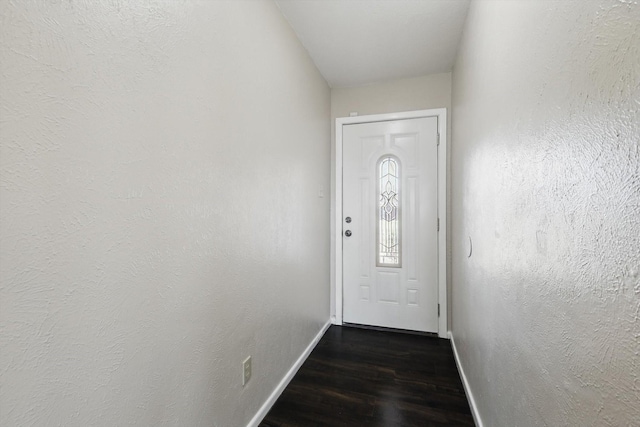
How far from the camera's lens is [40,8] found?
0.61m

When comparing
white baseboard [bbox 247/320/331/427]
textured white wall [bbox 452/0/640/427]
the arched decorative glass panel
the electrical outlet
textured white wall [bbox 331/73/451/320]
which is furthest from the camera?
the arched decorative glass panel

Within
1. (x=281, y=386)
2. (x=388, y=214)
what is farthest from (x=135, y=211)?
(x=388, y=214)

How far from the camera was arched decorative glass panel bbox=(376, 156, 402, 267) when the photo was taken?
2719 millimetres

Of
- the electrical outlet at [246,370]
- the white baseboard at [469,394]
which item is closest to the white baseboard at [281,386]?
the electrical outlet at [246,370]

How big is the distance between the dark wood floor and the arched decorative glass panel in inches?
29.3

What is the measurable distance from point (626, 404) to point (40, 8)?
4.41 ft

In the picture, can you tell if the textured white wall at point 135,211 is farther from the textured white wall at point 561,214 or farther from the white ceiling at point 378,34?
the textured white wall at point 561,214

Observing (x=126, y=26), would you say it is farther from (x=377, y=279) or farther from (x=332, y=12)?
(x=377, y=279)

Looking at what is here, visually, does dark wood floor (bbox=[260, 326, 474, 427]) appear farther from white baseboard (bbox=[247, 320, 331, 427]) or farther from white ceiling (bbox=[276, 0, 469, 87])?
white ceiling (bbox=[276, 0, 469, 87])

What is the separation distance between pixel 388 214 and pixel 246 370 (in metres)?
1.84

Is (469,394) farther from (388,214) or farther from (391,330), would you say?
(388,214)

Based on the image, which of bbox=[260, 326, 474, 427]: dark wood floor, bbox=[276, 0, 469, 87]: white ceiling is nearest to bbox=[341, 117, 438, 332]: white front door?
bbox=[260, 326, 474, 427]: dark wood floor

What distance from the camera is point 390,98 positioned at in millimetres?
2727

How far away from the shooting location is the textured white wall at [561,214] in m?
0.48
